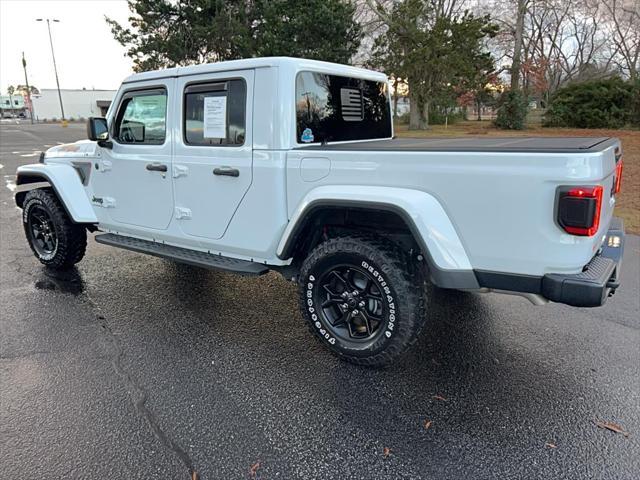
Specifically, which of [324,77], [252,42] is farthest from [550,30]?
[324,77]

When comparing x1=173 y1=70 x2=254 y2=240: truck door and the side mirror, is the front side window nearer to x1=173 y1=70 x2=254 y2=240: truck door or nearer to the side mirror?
the side mirror

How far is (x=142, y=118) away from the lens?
4137 millimetres

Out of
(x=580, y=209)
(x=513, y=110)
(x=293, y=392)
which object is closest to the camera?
(x=580, y=209)

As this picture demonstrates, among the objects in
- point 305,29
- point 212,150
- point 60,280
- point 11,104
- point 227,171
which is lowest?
point 60,280

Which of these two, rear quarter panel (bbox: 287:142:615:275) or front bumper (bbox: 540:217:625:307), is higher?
rear quarter panel (bbox: 287:142:615:275)

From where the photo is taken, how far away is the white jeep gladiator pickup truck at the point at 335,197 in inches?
95.4

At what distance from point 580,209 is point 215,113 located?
8.40 ft

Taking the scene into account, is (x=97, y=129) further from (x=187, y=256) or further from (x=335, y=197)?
(x=335, y=197)

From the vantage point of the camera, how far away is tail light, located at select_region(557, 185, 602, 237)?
226 cm

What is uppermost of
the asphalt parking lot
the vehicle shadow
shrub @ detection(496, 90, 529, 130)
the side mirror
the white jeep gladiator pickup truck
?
shrub @ detection(496, 90, 529, 130)

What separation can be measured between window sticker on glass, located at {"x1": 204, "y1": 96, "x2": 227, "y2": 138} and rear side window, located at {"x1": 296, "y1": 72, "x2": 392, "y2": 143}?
0.60 m

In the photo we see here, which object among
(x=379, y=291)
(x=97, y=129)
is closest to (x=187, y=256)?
(x=97, y=129)

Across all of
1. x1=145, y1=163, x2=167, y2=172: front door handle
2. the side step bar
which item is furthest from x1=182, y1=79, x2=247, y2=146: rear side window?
the side step bar

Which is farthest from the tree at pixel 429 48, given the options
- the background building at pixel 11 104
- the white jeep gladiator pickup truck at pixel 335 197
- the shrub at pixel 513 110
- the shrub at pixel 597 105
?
the background building at pixel 11 104
